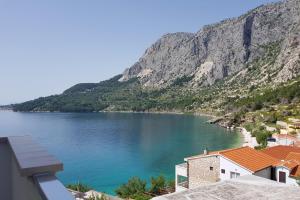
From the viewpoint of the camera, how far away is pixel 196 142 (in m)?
69.4

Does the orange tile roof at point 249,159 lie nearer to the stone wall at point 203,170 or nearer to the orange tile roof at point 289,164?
the orange tile roof at point 289,164

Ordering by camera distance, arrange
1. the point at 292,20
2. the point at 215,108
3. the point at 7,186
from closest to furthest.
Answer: the point at 7,186, the point at 215,108, the point at 292,20

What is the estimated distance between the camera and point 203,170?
2214cm

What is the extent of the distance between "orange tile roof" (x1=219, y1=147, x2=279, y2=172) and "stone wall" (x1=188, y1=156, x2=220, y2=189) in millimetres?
867

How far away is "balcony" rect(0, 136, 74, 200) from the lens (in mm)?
2365

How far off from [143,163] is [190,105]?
10307 centimetres

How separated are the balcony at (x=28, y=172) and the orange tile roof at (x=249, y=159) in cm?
1782

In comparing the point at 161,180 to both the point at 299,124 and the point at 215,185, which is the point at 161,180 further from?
the point at 299,124

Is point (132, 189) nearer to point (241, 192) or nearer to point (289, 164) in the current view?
point (289, 164)

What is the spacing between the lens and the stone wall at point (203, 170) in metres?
21.6

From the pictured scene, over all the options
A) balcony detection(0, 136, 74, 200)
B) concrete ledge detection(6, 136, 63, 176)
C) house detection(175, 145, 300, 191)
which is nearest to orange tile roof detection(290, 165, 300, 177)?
house detection(175, 145, 300, 191)

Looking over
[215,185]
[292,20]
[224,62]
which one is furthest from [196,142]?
[292,20]

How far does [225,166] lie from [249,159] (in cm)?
171

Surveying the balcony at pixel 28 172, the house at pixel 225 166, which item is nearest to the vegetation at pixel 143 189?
the house at pixel 225 166
